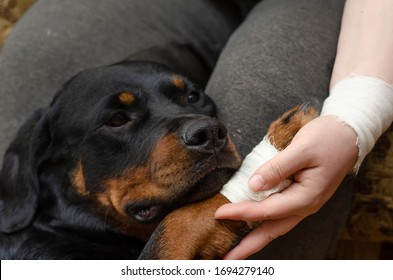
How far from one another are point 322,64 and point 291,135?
0.36 metres

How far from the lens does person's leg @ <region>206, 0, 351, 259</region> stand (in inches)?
58.7

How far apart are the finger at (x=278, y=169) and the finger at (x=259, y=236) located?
0.12 m

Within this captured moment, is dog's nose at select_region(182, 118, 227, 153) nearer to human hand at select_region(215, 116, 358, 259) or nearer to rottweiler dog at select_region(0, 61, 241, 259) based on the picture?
rottweiler dog at select_region(0, 61, 241, 259)

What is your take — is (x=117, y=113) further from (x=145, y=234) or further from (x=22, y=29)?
(x=22, y=29)

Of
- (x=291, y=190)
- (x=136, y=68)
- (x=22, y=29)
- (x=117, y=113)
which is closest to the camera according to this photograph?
(x=291, y=190)

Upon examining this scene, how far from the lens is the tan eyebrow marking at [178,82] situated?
1566 mm

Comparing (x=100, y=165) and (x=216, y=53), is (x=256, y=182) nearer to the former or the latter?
(x=100, y=165)

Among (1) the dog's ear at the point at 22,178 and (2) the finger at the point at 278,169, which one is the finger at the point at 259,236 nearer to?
(2) the finger at the point at 278,169

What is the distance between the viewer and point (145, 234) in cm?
147

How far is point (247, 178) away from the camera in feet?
4.10

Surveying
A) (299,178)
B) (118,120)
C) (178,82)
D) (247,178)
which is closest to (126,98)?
(118,120)

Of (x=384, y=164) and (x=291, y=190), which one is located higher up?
(x=291, y=190)

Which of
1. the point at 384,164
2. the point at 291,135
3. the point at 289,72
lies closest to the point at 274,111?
the point at 289,72

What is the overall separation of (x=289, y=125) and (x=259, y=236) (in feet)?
0.85
